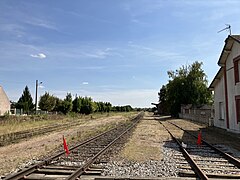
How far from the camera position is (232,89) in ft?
73.6

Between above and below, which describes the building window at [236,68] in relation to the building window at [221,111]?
above

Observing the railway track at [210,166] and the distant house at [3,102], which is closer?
the railway track at [210,166]

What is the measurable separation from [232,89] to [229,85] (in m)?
0.86

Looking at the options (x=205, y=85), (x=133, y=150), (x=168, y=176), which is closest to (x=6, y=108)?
(x=205, y=85)

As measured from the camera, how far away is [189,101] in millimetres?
65062

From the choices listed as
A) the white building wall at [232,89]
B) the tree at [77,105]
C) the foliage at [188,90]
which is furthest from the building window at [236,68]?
the tree at [77,105]

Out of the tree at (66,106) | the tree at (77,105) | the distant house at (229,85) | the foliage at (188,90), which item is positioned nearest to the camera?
the distant house at (229,85)

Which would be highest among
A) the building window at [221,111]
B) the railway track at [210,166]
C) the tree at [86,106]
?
the tree at [86,106]

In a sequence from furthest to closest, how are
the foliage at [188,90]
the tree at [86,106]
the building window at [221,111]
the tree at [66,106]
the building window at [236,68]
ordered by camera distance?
1. the tree at [86,106]
2. the tree at [66,106]
3. the foliage at [188,90]
4. the building window at [221,111]
5. the building window at [236,68]

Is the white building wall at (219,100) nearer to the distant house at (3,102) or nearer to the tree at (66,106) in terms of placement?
the tree at (66,106)

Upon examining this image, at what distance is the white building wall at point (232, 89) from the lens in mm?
21513

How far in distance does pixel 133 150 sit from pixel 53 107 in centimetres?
6405

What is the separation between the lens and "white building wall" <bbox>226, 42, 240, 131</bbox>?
70.6 ft

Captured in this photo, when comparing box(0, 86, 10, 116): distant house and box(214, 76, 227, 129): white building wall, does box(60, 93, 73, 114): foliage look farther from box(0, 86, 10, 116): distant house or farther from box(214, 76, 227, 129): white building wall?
box(214, 76, 227, 129): white building wall
